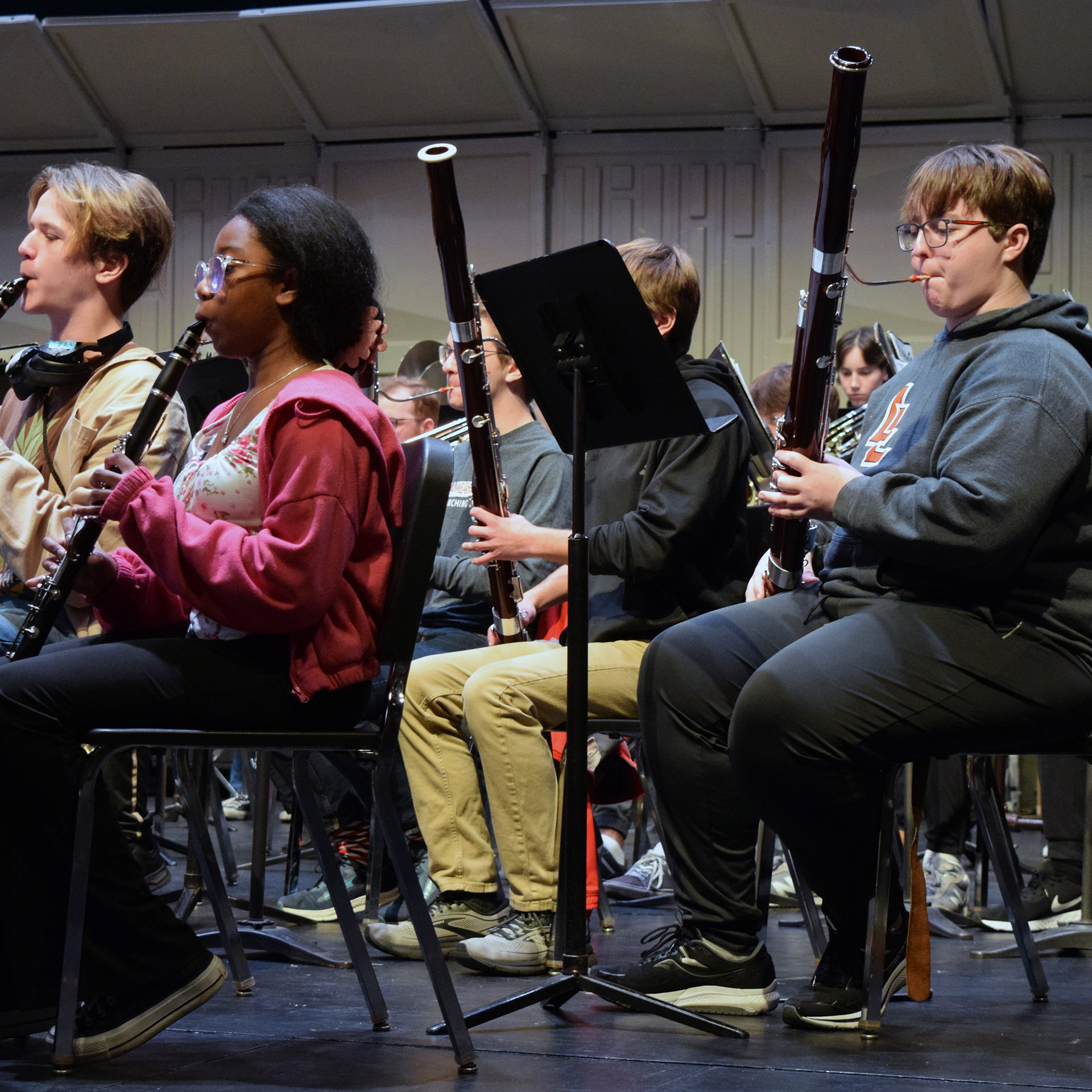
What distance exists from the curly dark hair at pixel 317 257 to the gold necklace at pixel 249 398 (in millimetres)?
35

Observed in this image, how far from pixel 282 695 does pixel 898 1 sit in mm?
4927

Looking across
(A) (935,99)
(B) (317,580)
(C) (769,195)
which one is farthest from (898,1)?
(B) (317,580)

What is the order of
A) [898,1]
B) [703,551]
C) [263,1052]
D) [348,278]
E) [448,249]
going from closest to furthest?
[263,1052]
[348,278]
[448,249]
[703,551]
[898,1]

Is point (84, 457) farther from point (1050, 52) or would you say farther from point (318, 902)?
point (1050, 52)

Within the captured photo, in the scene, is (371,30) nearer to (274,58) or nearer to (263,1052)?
(274,58)

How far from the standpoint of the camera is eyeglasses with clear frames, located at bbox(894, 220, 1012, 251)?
82.5 inches

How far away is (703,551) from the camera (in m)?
2.62

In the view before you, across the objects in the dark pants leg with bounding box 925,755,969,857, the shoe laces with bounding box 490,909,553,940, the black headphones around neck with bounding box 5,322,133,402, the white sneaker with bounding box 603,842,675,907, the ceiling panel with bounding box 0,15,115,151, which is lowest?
the white sneaker with bounding box 603,842,675,907

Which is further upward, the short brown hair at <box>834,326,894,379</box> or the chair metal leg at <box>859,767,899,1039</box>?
the short brown hair at <box>834,326,894,379</box>

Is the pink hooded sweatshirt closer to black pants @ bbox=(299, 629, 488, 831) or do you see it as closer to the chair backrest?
the chair backrest

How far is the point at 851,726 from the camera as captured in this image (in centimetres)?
190

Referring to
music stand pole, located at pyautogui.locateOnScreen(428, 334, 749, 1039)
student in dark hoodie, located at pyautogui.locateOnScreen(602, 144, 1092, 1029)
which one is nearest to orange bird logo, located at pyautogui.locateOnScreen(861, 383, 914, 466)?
student in dark hoodie, located at pyautogui.locateOnScreen(602, 144, 1092, 1029)

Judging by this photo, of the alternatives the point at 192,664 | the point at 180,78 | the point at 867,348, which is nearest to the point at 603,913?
the point at 192,664

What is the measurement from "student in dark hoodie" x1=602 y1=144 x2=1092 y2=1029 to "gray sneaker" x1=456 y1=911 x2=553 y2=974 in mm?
270
